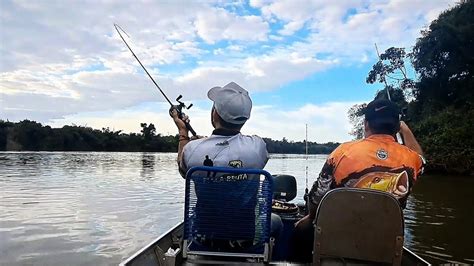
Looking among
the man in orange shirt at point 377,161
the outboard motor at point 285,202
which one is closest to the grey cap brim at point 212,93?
the man in orange shirt at point 377,161

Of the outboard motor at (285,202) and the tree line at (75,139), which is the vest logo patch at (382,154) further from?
the tree line at (75,139)

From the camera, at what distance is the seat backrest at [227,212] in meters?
2.49

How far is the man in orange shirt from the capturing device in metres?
2.59

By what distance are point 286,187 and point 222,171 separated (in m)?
1.96

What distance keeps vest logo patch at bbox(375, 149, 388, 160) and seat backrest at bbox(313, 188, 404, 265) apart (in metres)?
0.29

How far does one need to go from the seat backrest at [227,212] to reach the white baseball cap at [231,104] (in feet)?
1.21

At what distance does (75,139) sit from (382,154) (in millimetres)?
67955

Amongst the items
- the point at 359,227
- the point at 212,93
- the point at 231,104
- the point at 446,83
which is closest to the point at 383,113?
the point at 359,227

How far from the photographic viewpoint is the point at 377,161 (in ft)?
8.45

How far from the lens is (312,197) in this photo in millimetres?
2922

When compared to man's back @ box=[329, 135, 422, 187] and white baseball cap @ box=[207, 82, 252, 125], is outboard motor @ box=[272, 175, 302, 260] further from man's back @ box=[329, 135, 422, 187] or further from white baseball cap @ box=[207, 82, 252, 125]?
white baseball cap @ box=[207, 82, 252, 125]

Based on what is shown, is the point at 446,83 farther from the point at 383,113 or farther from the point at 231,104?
the point at 231,104

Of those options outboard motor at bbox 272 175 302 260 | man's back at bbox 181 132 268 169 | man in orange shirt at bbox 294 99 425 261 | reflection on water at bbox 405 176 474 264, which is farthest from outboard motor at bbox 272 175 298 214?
reflection on water at bbox 405 176 474 264

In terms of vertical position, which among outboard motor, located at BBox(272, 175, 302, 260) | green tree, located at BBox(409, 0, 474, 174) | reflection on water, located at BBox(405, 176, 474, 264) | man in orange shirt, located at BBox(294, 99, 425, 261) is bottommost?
reflection on water, located at BBox(405, 176, 474, 264)
